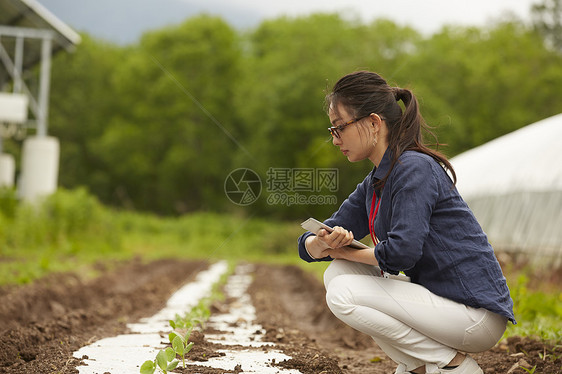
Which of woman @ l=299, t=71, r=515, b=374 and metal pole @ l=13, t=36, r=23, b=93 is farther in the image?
metal pole @ l=13, t=36, r=23, b=93

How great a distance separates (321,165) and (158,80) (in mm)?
16146

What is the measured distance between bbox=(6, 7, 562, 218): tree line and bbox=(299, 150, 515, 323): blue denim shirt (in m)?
19.2

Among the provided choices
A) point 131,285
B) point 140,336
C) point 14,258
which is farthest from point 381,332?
point 14,258

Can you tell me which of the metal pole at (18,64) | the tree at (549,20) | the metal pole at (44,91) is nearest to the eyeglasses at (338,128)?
the metal pole at (44,91)

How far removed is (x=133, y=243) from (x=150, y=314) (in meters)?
12.4

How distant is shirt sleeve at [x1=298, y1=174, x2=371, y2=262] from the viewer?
111 inches

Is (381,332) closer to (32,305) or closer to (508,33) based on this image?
(32,305)

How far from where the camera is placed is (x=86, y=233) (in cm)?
1271

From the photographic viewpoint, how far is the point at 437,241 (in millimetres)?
2389

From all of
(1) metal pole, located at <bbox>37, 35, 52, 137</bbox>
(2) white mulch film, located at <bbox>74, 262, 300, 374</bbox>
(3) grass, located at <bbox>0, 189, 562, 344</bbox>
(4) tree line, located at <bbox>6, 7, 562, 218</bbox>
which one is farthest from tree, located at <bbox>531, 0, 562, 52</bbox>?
(2) white mulch film, located at <bbox>74, 262, 300, 374</bbox>

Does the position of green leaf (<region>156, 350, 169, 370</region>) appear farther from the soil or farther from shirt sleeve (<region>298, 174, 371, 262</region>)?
shirt sleeve (<region>298, 174, 371, 262</region>)

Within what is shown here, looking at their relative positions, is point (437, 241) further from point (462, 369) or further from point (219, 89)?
point (219, 89)

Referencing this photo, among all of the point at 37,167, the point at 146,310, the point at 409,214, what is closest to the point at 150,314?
the point at 146,310

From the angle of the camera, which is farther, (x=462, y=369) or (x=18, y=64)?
(x=18, y=64)
